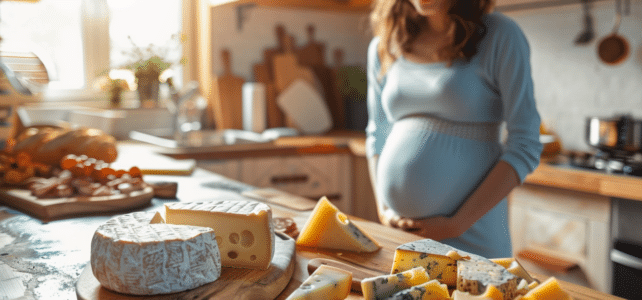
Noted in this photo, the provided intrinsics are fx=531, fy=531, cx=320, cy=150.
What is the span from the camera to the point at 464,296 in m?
0.59

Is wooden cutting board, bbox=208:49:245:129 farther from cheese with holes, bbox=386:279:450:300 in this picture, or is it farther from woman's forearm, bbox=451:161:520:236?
cheese with holes, bbox=386:279:450:300

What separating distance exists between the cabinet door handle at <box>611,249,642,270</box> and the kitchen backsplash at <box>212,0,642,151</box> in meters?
0.69

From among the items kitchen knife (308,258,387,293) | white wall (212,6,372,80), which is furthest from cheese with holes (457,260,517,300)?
white wall (212,6,372,80)

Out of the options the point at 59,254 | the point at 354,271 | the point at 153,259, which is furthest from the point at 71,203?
the point at 354,271

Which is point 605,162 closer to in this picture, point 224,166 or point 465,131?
point 465,131

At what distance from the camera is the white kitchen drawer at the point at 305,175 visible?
245cm

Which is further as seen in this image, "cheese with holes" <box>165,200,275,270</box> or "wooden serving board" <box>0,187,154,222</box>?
"wooden serving board" <box>0,187,154,222</box>

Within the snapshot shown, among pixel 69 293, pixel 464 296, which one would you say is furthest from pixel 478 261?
pixel 69 293

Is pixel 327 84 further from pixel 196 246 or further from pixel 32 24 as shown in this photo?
pixel 196 246

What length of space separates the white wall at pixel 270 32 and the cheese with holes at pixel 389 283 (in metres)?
2.38

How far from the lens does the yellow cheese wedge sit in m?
0.61

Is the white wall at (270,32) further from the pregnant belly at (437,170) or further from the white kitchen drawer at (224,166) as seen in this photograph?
the pregnant belly at (437,170)

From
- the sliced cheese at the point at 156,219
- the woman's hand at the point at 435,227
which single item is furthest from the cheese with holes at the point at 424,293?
the woman's hand at the point at 435,227

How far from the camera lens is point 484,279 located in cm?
63
